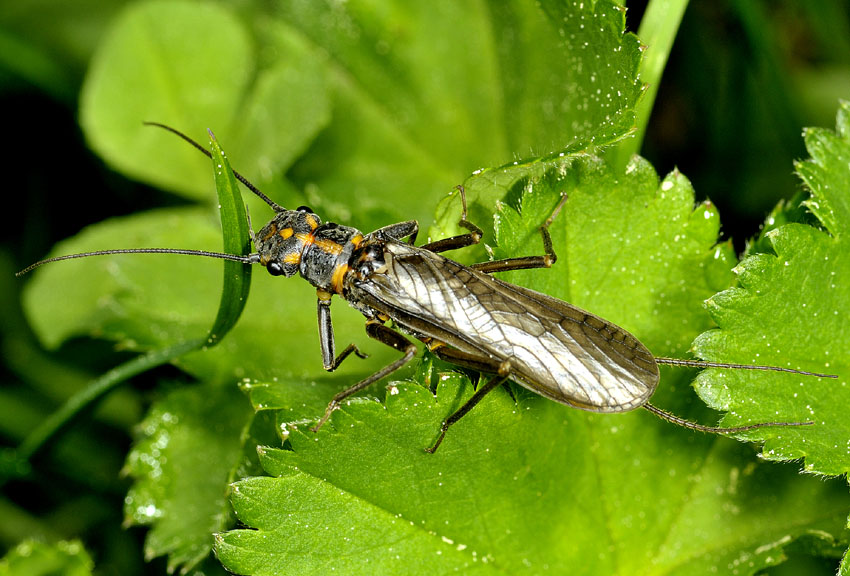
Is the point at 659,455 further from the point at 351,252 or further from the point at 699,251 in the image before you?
the point at 351,252

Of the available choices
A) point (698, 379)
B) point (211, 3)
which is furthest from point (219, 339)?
point (211, 3)

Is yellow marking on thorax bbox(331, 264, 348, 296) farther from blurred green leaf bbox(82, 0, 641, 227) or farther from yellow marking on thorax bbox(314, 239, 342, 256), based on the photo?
blurred green leaf bbox(82, 0, 641, 227)

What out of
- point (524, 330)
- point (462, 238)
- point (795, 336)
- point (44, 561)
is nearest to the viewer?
point (795, 336)

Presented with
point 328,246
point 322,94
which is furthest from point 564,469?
point 322,94

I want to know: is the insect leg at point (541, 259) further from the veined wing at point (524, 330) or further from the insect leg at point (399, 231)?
the insect leg at point (399, 231)

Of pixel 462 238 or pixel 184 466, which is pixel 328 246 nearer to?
pixel 462 238

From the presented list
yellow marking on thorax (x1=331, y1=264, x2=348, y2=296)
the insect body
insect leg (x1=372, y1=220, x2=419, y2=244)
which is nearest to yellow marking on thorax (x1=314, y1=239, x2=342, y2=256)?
the insect body

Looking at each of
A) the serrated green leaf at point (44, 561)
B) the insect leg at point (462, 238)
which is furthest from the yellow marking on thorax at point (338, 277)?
the serrated green leaf at point (44, 561)
